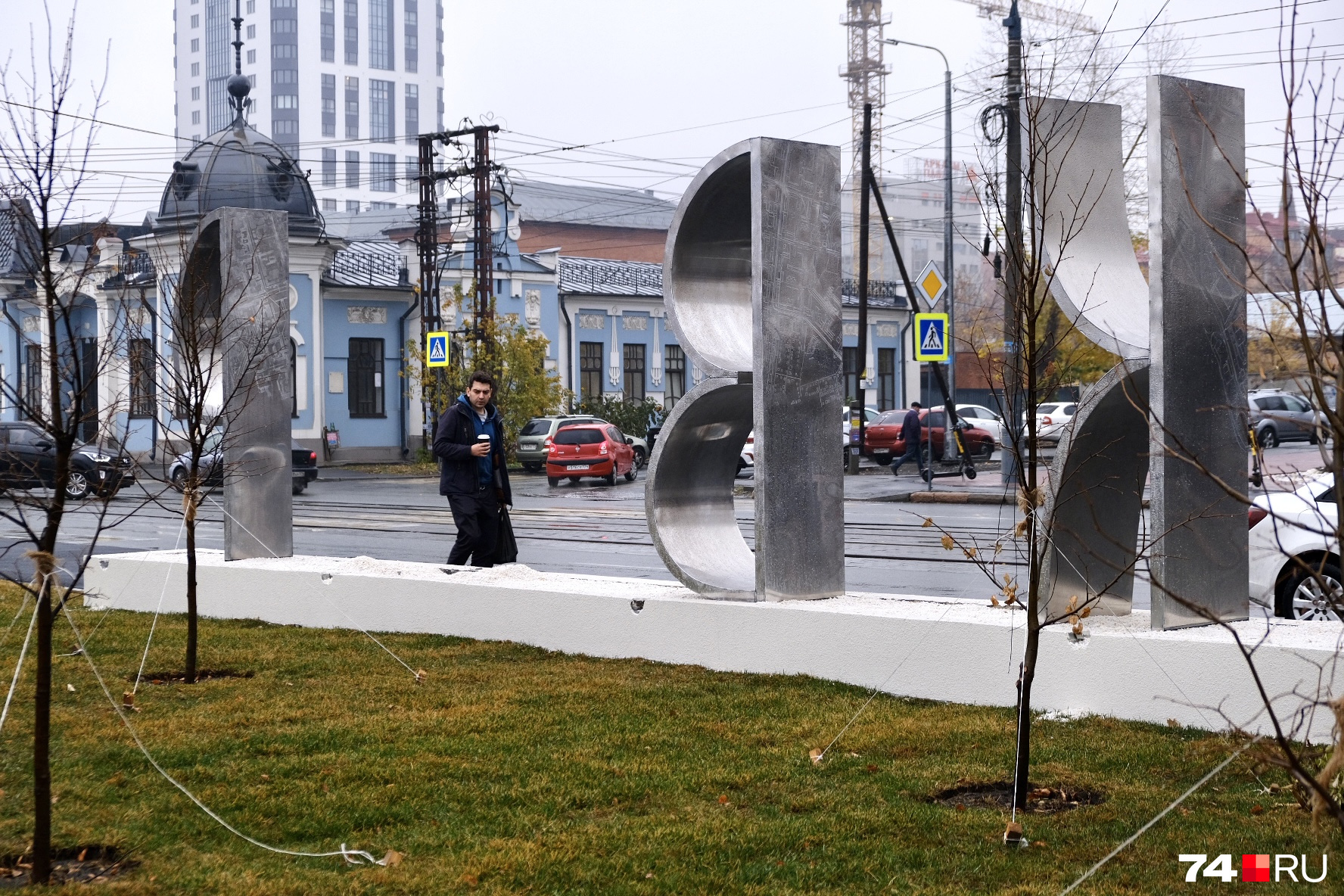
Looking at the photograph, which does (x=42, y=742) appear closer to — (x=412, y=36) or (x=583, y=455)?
(x=583, y=455)

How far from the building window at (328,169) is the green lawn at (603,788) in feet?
394

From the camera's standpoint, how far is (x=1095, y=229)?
8094 millimetres

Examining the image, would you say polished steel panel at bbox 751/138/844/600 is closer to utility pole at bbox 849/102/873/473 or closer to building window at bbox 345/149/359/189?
utility pole at bbox 849/102/873/473

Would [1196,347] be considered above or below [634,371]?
below

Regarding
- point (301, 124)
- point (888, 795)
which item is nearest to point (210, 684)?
point (888, 795)

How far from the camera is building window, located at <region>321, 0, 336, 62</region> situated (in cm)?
12319

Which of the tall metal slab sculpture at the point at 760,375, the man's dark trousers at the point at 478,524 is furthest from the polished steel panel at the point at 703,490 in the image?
the man's dark trousers at the point at 478,524

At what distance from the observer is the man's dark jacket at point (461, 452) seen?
10.8 m

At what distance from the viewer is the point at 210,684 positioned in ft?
27.2

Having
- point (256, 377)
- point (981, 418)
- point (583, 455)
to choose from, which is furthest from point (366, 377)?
point (256, 377)

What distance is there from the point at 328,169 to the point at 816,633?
12756cm

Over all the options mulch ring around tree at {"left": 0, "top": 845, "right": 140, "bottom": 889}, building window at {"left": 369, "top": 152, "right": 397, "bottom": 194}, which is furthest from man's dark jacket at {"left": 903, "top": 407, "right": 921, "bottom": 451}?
building window at {"left": 369, "top": 152, "right": 397, "bottom": 194}

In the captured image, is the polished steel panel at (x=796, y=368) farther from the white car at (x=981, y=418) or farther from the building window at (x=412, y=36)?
the building window at (x=412, y=36)

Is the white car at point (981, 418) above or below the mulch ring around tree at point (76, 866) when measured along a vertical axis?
above
